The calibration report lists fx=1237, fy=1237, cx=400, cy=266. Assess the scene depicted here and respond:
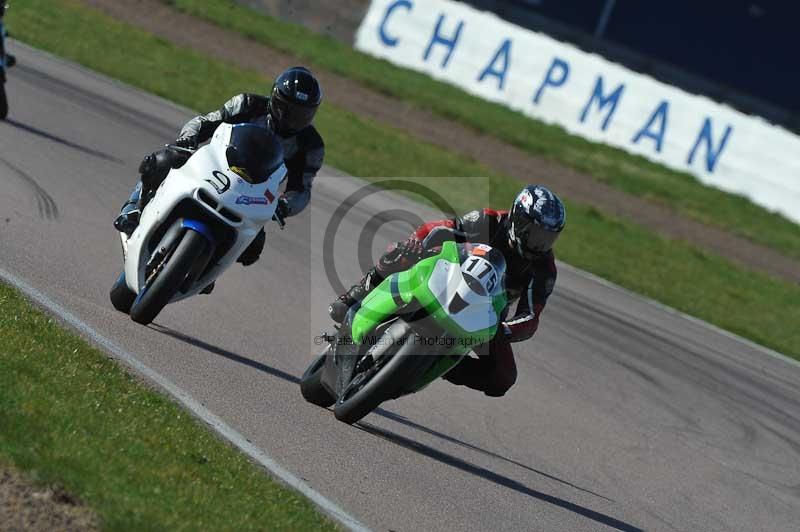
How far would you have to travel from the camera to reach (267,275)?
10.7 meters

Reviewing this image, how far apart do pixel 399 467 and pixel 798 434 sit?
5443 mm

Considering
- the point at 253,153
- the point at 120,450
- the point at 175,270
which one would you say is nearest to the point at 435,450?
the point at 175,270

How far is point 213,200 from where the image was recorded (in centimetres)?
711

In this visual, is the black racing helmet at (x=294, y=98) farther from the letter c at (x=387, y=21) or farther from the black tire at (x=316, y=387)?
the letter c at (x=387, y=21)

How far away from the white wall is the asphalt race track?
783cm

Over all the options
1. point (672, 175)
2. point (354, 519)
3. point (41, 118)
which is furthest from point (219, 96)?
point (354, 519)

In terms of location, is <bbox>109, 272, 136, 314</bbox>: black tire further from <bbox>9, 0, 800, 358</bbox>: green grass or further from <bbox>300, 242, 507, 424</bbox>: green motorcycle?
<bbox>9, 0, 800, 358</bbox>: green grass


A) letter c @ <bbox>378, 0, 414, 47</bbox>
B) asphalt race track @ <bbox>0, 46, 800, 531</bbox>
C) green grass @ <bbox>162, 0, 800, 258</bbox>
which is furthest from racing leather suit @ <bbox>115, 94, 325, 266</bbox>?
letter c @ <bbox>378, 0, 414, 47</bbox>

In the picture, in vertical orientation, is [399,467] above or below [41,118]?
above

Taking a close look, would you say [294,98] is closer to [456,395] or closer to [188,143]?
[188,143]

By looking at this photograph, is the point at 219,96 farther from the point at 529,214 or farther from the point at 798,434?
the point at 529,214

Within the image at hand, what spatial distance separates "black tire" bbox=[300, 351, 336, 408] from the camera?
22.9 feet

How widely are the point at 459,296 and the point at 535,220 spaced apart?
2.89ft

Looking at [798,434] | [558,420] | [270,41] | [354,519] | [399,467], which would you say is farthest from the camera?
[270,41]
